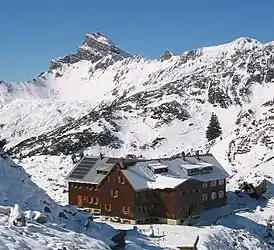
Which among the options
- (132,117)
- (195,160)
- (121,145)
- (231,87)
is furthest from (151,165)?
Answer: (231,87)

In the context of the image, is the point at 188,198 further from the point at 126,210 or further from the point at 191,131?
the point at 191,131

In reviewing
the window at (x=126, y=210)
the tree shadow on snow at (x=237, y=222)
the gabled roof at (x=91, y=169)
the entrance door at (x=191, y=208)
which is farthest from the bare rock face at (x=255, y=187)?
the window at (x=126, y=210)

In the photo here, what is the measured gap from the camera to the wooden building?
5844cm

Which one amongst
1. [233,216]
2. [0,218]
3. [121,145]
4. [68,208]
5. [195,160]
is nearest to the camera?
[0,218]

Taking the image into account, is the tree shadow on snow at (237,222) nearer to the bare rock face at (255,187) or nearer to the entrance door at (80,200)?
the bare rock face at (255,187)

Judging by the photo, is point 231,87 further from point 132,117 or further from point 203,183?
point 203,183

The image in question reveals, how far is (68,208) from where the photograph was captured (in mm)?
40000

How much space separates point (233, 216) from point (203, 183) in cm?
578

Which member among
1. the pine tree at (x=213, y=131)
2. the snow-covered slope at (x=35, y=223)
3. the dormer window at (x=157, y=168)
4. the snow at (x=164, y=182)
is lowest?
the snow-covered slope at (x=35, y=223)

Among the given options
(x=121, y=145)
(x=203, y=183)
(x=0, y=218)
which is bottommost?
(x=0, y=218)

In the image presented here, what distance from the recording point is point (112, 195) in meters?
60.9

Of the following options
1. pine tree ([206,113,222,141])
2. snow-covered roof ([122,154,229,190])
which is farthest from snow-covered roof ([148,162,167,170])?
pine tree ([206,113,222,141])

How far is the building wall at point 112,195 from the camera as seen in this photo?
58753 millimetres

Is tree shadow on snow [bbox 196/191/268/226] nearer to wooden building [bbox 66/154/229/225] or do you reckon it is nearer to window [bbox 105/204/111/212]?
wooden building [bbox 66/154/229/225]
